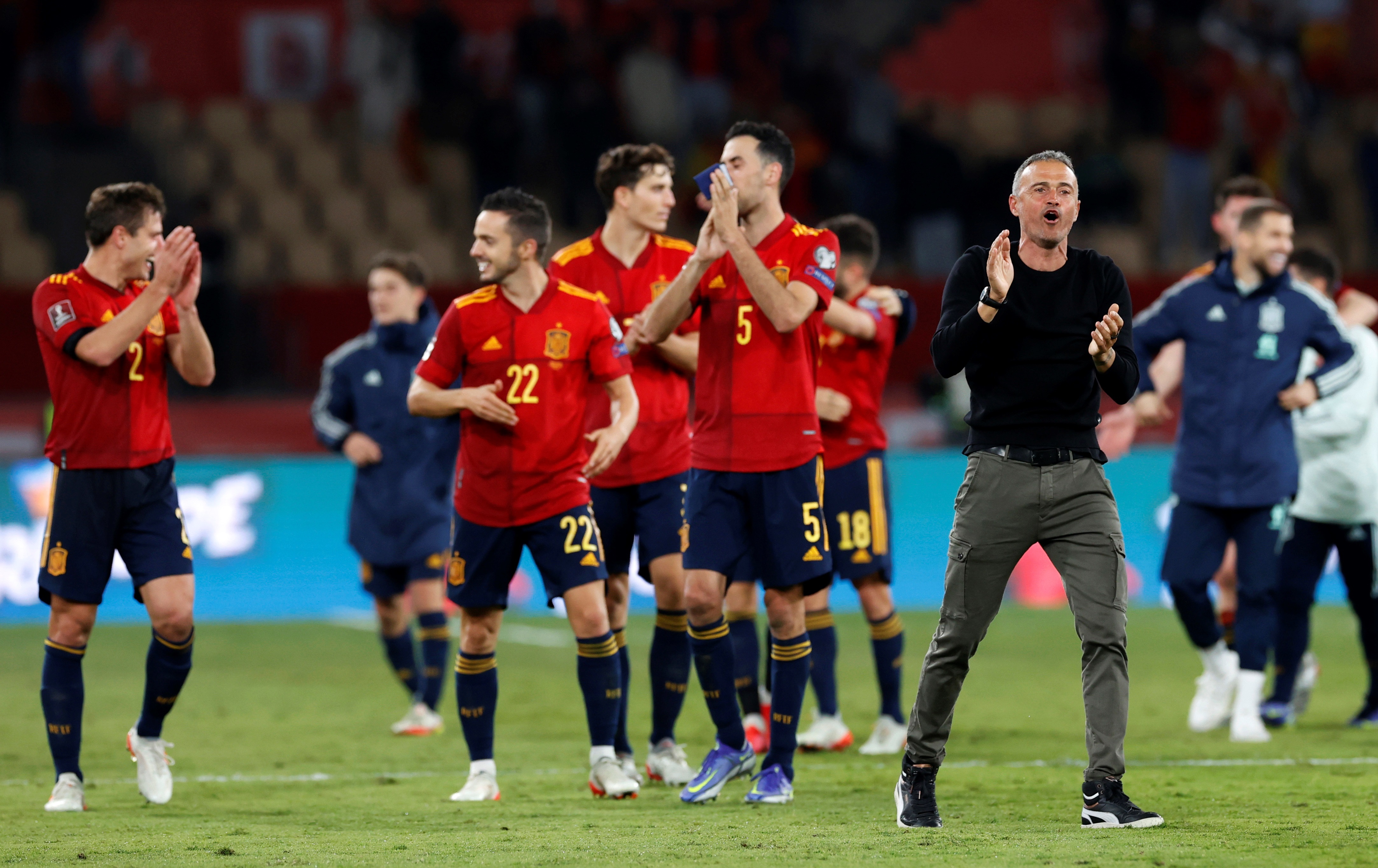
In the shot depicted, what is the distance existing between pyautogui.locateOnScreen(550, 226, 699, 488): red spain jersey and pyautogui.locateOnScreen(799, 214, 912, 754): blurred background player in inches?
34.8

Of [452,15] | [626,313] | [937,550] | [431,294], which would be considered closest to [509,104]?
[452,15]

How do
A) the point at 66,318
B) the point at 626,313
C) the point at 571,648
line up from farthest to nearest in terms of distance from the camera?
the point at 571,648
the point at 626,313
the point at 66,318

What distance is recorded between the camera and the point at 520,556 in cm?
666

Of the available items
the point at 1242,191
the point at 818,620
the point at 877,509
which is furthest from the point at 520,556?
the point at 1242,191

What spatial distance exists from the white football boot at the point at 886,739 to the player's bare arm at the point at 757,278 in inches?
102

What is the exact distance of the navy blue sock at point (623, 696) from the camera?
7.11 metres

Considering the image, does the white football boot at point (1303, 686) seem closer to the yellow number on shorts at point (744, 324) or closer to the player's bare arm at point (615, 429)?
the yellow number on shorts at point (744, 324)

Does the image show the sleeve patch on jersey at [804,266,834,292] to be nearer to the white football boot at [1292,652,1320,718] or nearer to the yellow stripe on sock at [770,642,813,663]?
the yellow stripe on sock at [770,642,813,663]

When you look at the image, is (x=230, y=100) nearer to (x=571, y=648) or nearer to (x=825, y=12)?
(x=825, y=12)

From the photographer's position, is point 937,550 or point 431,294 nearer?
point 937,550

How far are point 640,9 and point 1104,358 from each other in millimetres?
16941

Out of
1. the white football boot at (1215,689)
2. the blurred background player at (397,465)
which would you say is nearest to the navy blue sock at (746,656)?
the blurred background player at (397,465)

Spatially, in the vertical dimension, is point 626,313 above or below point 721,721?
above

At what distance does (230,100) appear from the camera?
21.9 metres
